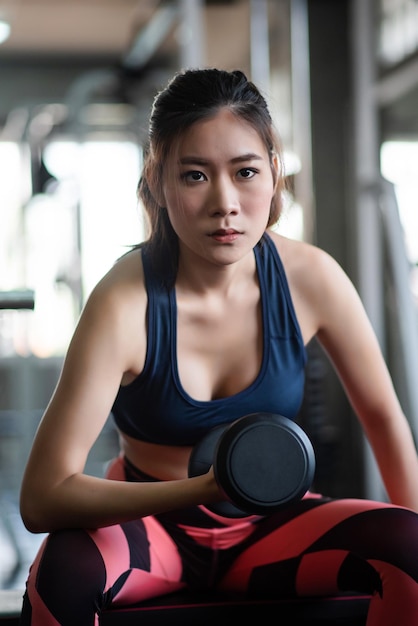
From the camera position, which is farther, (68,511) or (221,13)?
(221,13)

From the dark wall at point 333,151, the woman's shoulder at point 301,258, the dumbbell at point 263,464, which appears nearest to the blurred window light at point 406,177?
the dark wall at point 333,151

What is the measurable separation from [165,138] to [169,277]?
207 millimetres

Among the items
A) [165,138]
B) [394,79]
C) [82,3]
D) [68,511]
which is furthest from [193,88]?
[82,3]

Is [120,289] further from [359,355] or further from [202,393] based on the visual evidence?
[359,355]

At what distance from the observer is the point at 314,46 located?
4.14 m

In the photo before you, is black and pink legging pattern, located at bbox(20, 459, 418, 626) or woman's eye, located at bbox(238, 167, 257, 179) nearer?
black and pink legging pattern, located at bbox(20, 459, 418, 626)

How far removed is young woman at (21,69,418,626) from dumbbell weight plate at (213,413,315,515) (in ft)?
0.16

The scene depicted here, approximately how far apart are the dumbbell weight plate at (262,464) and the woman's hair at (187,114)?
15.8 inches

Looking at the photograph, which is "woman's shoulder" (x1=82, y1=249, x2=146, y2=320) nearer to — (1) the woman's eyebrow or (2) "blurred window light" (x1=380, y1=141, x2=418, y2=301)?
(1) the woman's eyebrow

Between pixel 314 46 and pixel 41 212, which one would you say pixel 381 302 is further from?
pixel 41 212

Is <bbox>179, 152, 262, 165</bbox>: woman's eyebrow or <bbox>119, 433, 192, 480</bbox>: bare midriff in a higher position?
<bbox>179, 152, 262, 165</bbox>: woman's eyebrow

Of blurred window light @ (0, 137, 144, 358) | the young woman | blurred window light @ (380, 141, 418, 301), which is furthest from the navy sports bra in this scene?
blurred window light @ (0, 137, 144, 358)

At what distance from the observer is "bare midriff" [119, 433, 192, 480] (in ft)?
4.29

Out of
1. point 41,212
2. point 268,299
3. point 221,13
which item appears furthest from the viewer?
point 41,212
